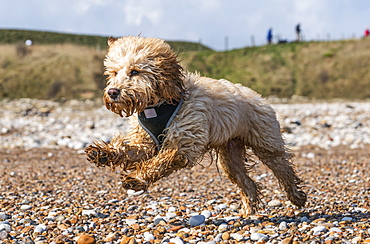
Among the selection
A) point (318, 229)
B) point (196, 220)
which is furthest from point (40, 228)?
point (318, 229)

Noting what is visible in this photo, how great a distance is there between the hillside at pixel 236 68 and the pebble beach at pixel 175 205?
2507 cm

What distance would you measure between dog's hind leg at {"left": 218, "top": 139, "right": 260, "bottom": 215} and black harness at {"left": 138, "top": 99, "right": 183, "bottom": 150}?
140 centimetres

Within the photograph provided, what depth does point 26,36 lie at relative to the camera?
196 feet

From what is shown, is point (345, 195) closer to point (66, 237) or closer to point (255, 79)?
point (66, 237)

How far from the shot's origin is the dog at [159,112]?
452 cm

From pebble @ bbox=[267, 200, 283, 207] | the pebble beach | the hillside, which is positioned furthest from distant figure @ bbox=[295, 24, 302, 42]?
pebble @ bbox=[267, 200, 283, 207]

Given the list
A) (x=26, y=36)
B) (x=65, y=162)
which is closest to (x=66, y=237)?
(x=65, y=162)

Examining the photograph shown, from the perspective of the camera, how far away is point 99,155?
4562mm

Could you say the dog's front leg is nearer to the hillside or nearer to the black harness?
the black harness

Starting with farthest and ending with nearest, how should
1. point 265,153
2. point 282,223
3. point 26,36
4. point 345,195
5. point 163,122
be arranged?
1. point 26,36
2. point 345,195
3. point 265,153
4. point 282,223
5. point 163,122

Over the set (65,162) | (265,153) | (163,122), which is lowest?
(65,162)

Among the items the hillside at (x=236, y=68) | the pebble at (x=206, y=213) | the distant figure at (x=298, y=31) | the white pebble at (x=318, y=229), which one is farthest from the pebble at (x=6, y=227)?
the distant figure at (x=298, y=31)

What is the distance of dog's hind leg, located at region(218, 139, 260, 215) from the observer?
20.2 feet

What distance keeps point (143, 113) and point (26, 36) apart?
59476 millimetres
